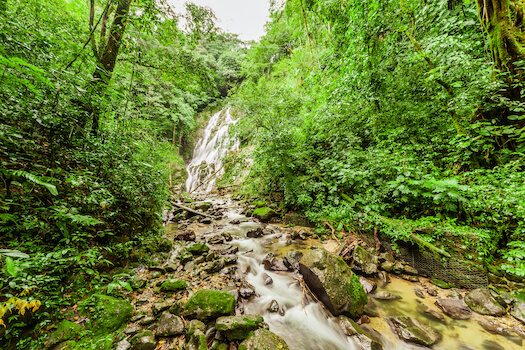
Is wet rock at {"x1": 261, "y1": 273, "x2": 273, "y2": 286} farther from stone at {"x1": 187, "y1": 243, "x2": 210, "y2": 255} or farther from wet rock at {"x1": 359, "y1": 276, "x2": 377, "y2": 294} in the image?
wet rock at {"x1": 359, "y1": 276, "x2": 377, "y2": 294}

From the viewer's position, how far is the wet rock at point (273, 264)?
4504 millimetres

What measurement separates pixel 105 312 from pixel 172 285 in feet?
3.26

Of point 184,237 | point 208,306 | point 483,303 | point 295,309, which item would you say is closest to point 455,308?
point 483,303

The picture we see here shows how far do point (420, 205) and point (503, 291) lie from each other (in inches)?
71.5

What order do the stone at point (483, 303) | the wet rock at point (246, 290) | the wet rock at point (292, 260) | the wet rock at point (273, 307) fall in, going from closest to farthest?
the stone at point (483, 303), the wet rock at point (273, 307), the wet rock at point (246, 290), the wet rock at point (292, 260)

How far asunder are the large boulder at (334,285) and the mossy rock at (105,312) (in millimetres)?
3095

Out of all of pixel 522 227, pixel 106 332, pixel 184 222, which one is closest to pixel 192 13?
pixel 106 332

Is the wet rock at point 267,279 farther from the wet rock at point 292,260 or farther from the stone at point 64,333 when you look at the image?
the stone at point 64,333

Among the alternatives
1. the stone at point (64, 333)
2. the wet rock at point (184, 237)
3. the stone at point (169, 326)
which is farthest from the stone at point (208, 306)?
the wet rock at point (184, 237)

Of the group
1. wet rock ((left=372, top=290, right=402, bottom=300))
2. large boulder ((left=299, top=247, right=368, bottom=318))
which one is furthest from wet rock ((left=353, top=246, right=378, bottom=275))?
large boulder ((left=299, top=247, right=368, bottom=318))

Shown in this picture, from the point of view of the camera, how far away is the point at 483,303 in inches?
115

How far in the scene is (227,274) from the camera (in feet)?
13.6

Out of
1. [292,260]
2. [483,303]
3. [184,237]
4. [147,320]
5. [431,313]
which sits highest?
[483,303]

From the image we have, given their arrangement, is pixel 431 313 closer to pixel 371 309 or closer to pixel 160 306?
pixel 371 309
